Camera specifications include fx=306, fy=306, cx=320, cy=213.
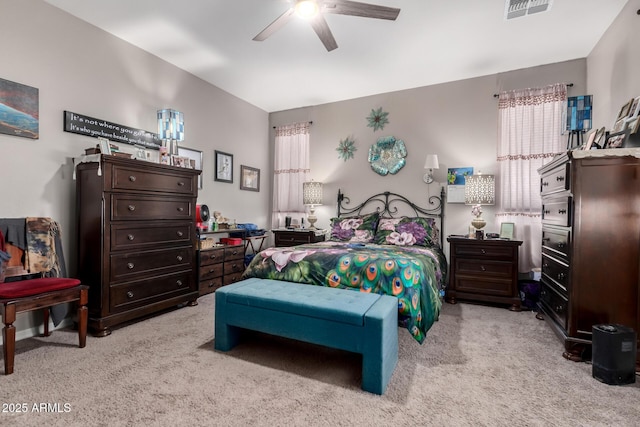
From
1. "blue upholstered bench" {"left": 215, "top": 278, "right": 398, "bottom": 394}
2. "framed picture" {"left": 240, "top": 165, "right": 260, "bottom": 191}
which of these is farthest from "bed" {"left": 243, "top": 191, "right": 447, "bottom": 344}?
"framed picture" {"left": 240, "top": 165, "right": 260, "bottom": 191}

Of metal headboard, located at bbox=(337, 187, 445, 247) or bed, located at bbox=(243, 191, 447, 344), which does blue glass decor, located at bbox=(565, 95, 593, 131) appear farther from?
bed, located at bbox=(243, 191, 447, 344)

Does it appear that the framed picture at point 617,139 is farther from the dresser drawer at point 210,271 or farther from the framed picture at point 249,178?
the framed picture at point 249,178

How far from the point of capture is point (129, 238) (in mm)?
2873

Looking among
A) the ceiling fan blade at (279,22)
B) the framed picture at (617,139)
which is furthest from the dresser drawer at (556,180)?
the ceiling fan blade at (279,22)

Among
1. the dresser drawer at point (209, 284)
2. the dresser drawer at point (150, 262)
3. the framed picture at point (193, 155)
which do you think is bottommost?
the dresser drawer at point (209, 284)

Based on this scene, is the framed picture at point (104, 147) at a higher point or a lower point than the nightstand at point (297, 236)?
higher

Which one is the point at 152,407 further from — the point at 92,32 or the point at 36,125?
the point at 92,32

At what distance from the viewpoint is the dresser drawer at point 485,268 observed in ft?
11.5

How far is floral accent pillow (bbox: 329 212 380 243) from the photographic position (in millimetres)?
4090

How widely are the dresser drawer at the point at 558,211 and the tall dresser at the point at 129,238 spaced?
3.63m

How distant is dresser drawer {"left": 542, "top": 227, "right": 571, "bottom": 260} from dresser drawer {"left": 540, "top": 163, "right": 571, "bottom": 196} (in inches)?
13.7

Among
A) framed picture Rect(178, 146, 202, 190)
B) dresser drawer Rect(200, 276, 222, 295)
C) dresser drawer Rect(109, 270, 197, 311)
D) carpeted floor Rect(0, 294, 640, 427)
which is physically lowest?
carpeted floor Rect(0, 294, 640, 427)

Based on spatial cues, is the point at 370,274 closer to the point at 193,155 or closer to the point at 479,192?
the point at 479,192

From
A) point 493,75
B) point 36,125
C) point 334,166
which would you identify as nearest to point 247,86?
point 334,166
